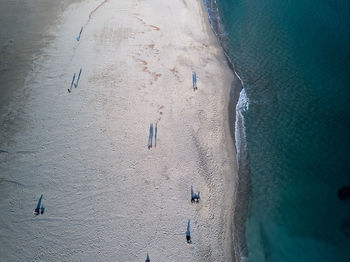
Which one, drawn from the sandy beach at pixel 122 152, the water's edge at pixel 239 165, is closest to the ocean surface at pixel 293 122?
the water's edge at pixel 239 165

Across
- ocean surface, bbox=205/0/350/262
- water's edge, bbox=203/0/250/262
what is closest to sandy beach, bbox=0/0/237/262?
water's edge, bbox=203/0/250/262

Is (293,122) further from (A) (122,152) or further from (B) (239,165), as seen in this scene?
(A) (122,152)

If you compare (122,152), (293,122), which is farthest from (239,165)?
(122,152)

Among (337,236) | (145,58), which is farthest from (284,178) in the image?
(145,58)

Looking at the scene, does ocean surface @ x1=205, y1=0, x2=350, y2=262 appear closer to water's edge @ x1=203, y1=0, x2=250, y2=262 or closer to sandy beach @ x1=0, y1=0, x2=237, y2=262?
water's edge @ x1=203, y1=0, x2=250, y2=262

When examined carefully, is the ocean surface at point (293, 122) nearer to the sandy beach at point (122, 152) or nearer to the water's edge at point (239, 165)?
the water's edge at point (239, 165)
